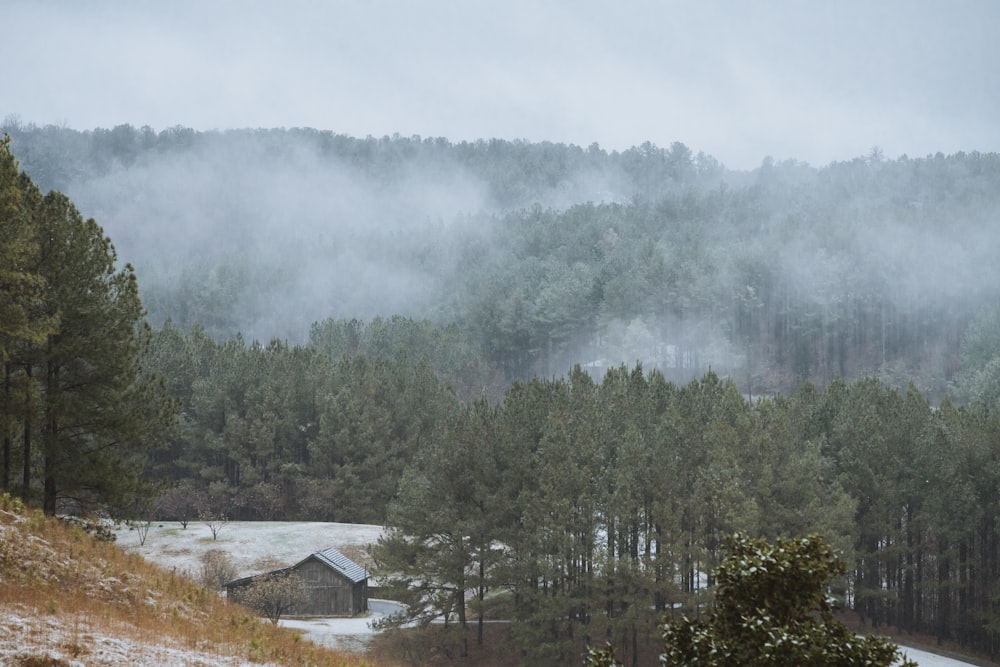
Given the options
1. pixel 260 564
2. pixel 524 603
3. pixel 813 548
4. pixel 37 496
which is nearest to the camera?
pixel 813 548

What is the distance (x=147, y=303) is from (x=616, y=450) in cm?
13332

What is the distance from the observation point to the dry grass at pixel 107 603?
12953 mm

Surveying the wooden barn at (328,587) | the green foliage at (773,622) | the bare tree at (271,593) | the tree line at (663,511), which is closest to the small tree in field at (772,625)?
the green foliage at (773,622)

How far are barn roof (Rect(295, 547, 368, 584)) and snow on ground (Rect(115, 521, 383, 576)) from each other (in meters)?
2.77

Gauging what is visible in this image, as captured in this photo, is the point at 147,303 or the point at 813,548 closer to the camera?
the point at 813,548

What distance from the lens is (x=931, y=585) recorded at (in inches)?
1676

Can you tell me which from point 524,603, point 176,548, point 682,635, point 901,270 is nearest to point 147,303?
point 176,548

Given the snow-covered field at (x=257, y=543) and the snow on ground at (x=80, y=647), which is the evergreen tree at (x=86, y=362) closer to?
the snow on ground at (x=80, y=647)

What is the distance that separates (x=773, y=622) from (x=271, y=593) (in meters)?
36.0

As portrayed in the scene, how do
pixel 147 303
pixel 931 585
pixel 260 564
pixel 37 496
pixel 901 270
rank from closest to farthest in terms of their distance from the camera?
pixel 37 496 → pixel 931 585 → pixel 260 564 → pixel 901 270 → pixel 147 303

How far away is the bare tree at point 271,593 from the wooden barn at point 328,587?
3.31 metres

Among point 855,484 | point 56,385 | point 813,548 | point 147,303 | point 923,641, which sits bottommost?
point 923,641

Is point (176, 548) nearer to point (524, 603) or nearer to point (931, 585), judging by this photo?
point (524, 603)

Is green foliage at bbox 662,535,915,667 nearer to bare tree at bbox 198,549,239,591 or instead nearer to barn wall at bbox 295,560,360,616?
bare tree at bbox 198,549,239,591
